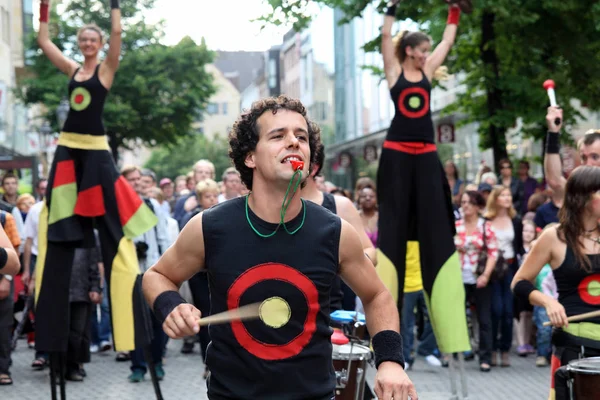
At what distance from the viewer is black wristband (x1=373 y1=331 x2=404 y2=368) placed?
3.88 meters

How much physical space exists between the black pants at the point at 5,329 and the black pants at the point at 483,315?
14.9 ft

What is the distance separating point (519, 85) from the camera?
53.9ft

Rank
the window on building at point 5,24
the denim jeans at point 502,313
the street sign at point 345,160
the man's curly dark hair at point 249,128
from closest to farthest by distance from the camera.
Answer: the man's curly dark hair at point 249,128, the denim jeans at point 502,313, the window on building at point 5,24, the street sign at point 345,160

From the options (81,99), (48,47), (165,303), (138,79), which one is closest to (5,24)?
(138,79)

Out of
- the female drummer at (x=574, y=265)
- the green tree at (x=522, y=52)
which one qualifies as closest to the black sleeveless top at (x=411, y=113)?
the female drummer at (x=574, y=265)

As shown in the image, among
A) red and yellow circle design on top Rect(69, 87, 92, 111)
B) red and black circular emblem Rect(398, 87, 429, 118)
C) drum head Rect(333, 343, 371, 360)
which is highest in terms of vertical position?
red and yellow circle design on top Rect(69, 87, 92, 111)

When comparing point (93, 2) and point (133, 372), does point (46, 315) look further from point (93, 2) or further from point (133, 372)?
point (93, 2)

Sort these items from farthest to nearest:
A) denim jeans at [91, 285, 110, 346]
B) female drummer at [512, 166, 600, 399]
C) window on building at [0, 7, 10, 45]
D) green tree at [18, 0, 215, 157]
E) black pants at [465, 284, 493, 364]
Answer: green tree at [18, 0, 215, 157] → window on building at [0, 7, 10, 45] → denim jeans at [91, 285, 110, 346] → black pants at [465, 284, 493, 364] → female drummer at [512, 166, 600, 399]

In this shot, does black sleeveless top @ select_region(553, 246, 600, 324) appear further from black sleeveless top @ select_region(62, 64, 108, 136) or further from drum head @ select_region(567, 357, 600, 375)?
black sleeveless top @ select_region(62, 64, 108, 136)

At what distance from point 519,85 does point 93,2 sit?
28.7 m

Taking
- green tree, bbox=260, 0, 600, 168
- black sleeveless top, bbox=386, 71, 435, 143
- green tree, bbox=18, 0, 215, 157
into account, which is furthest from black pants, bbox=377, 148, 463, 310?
green tree, bbox=18, 0, 215, 157

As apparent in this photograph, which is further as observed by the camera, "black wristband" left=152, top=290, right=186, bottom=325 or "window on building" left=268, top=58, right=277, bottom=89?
"window on building" left=268, top=58, right=277, bottom=89

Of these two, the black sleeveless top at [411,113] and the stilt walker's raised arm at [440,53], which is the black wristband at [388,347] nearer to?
the black sleeveless top at [411,113]

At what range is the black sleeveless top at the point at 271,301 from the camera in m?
3.85
